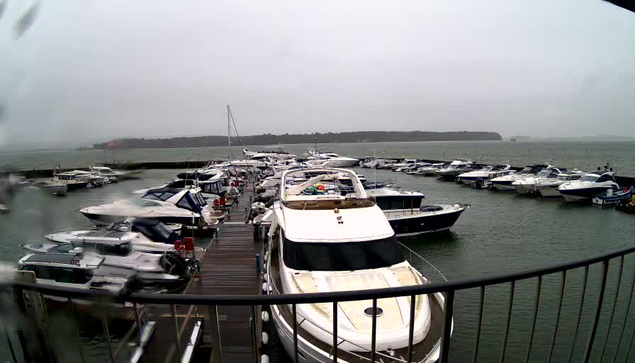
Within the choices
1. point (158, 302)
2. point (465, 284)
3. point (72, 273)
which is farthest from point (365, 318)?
point (72, 273)

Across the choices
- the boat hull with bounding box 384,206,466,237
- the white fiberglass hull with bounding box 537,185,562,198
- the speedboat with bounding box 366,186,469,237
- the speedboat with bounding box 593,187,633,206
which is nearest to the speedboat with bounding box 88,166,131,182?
the speedboat with bounding box 366,186,469,237

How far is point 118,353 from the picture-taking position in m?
2.15

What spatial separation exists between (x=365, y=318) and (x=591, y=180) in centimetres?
3053

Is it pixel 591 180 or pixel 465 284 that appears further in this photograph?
pixel 591 180

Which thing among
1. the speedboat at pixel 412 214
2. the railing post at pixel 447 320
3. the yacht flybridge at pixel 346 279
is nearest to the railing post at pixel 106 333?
the railing post at pixel 447 320

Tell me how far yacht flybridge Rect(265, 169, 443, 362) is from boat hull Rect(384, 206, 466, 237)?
8976 mm

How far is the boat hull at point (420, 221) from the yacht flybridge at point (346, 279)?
8.98 m

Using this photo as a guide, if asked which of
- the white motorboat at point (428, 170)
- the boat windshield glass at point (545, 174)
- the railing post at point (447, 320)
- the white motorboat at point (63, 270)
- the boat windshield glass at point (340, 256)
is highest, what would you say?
the railing post at point (447, 320)

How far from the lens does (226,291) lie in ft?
29.2

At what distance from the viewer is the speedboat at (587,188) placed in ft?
85.5

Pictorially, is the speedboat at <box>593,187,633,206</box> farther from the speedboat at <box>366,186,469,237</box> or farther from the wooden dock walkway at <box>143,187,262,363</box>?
the wooden dock walkway at <box>143,187,262,363</box>

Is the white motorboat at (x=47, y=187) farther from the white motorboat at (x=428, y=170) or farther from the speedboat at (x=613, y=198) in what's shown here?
the white motorboat at (x=428, y=170)

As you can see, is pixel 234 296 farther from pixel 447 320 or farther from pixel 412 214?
pixel 412 214

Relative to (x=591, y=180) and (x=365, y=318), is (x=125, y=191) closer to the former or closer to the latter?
(x=365, y=318)
